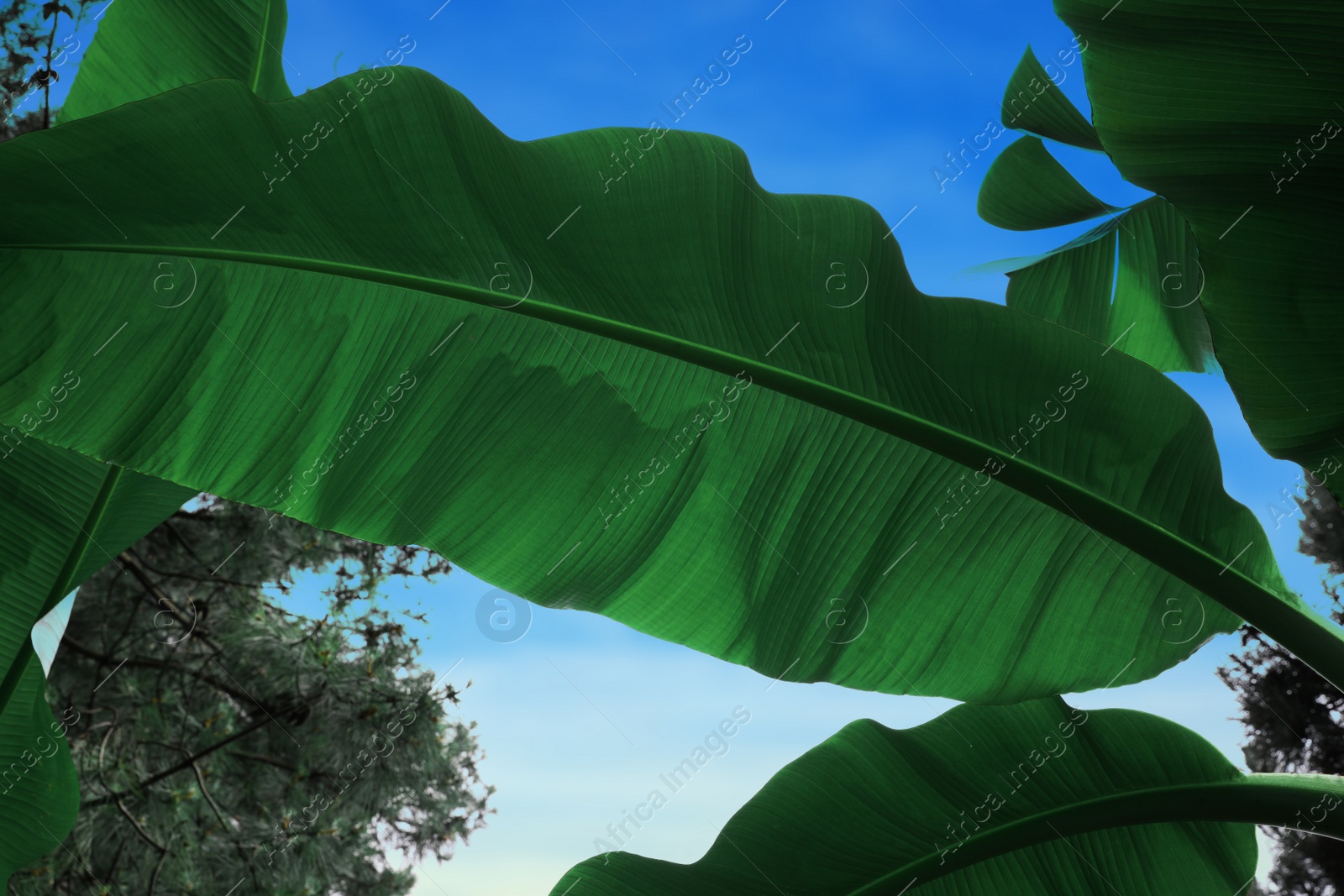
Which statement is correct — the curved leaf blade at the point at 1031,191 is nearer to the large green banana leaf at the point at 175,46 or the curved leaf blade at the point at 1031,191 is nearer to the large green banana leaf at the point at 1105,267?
the large green banana leaf at the point at 1105,267

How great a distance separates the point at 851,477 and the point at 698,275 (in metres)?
0.27

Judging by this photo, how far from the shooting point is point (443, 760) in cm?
311

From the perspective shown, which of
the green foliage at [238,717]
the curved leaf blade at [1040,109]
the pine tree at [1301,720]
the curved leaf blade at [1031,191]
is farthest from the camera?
Result: the pine tree at [1301,720]

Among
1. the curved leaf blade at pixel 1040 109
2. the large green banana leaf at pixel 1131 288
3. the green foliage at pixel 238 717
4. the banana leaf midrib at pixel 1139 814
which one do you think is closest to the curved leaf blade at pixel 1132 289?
the large green banana leaf at pixel 1131 288

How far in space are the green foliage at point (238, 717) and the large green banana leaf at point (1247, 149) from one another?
265 centimetres

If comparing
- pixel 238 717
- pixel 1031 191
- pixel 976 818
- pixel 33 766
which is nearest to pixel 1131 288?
pixel 1031 191

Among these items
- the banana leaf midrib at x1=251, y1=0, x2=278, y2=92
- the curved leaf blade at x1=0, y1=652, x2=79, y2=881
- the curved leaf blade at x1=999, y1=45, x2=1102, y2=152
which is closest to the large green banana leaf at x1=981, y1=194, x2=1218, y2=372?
the curved leaf blade at x1=999, y1=45, x2=1102, y2=152

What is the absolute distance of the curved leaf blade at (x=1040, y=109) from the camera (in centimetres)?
134

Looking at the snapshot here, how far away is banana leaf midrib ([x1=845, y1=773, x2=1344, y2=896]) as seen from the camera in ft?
2.61

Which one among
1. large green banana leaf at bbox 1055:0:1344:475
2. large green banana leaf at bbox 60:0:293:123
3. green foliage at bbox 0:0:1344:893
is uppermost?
large green banana leaf at bbox 60:0:293:123

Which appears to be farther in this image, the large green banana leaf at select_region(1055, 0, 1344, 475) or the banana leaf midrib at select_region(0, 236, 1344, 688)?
the banana leaf midrib at select_region(0, 236, 1344, 688)

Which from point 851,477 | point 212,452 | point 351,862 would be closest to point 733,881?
point 851,477

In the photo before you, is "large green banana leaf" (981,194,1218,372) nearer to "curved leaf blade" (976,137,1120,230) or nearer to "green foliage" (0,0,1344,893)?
"curved leaf blade" (976,137,1120,230)

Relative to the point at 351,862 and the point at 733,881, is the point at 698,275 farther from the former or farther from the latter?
the point at 351,862
